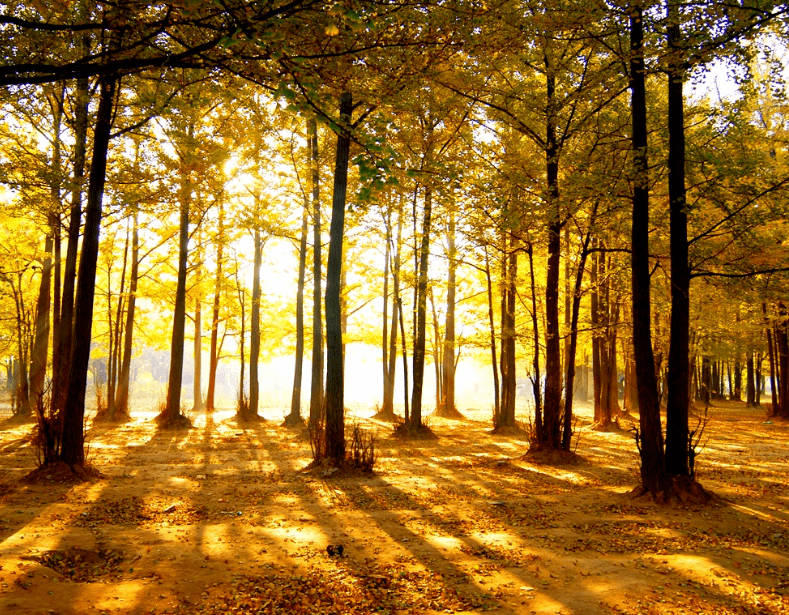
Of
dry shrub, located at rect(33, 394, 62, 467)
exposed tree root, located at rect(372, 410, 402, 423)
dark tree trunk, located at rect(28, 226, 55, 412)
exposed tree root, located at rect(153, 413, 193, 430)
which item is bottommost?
exposed tree root, located at rect(372, 410, 402, 423)

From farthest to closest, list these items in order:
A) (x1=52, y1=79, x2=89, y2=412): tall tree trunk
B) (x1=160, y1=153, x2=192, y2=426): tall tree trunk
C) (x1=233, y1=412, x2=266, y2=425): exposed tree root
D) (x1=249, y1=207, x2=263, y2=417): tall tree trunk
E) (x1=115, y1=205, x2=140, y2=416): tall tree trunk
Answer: (x1=249, y1=207, x2=263, y2=417): tall tree trunk, (x1=233, y1=412, x2=266, y2=425): exposed tree root, (x1=115, y1=205, x2=140, y2=416): tall tree trunk, (x1=160, y1=153, x2=192, y2=426): tall tree trunk, (x1=52, y1=79, x2=89, y2=412): tall tree trunk

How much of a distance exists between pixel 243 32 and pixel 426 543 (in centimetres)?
444

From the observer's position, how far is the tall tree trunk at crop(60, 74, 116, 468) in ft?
23.7

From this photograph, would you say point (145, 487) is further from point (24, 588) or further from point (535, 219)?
point (535, 219)

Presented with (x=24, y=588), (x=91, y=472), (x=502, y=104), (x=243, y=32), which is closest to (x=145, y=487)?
(x=91, y=472)

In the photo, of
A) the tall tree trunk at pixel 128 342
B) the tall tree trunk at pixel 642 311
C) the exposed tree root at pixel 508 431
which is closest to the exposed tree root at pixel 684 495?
the tall tree trunk at pixel 642 311

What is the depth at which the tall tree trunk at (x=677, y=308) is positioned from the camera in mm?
6406

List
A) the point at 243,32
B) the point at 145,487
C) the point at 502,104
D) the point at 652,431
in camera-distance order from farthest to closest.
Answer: the point at 502,104 < the point at 145,487 < the point at 652,431 < the point at 243,32

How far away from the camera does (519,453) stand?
Answer: 1100cm

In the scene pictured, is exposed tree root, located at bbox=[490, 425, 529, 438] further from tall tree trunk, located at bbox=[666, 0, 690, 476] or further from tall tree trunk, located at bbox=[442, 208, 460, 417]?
tall tree trunk, located at bbox=[666, 0, 690, 476]

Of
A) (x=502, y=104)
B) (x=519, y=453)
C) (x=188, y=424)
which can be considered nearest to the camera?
(x=502, y=104)

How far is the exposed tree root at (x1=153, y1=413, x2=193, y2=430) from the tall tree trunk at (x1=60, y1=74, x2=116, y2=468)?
7234mm

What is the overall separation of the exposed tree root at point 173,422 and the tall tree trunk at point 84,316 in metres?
7.23

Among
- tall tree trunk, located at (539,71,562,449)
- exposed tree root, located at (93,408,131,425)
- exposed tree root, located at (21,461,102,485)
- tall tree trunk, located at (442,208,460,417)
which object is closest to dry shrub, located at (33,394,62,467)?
exposed tree root, located at (21,461,102,485)
